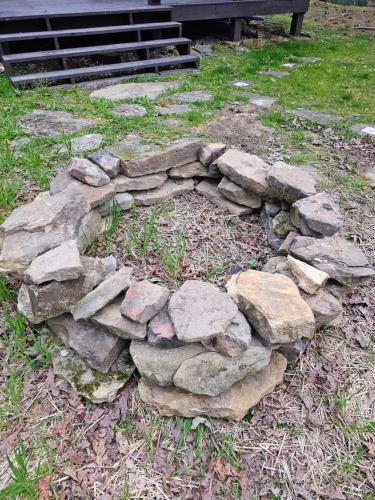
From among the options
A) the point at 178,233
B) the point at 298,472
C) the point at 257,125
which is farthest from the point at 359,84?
the point at 298,472

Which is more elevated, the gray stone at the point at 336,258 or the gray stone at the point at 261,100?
the gray stone at the point at 336,258

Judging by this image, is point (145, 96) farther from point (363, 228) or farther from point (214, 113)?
point (363, 228)

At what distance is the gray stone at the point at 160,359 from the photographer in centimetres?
165

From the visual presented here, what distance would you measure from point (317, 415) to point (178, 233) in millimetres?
1362

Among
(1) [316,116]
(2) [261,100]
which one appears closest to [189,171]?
(1) [316,116]

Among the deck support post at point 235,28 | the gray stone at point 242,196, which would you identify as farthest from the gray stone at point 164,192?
the deck support post at point 235,28

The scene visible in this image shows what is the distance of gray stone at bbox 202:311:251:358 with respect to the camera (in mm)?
1593

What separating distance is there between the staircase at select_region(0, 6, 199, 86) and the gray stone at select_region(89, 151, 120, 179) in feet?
8.58

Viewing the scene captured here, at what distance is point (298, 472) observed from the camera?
1566 mm

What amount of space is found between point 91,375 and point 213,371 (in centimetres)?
58

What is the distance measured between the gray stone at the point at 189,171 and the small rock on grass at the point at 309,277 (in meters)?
1.28

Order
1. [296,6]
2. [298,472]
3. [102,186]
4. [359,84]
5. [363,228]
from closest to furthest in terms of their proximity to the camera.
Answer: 1. [298,472]
2. [102,186]
3. [363,228]
4. [359,84]
5. [296,6]

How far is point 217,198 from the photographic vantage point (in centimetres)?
287

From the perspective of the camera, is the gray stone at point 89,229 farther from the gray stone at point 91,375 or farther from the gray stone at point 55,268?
the gray stone at point 91,375
